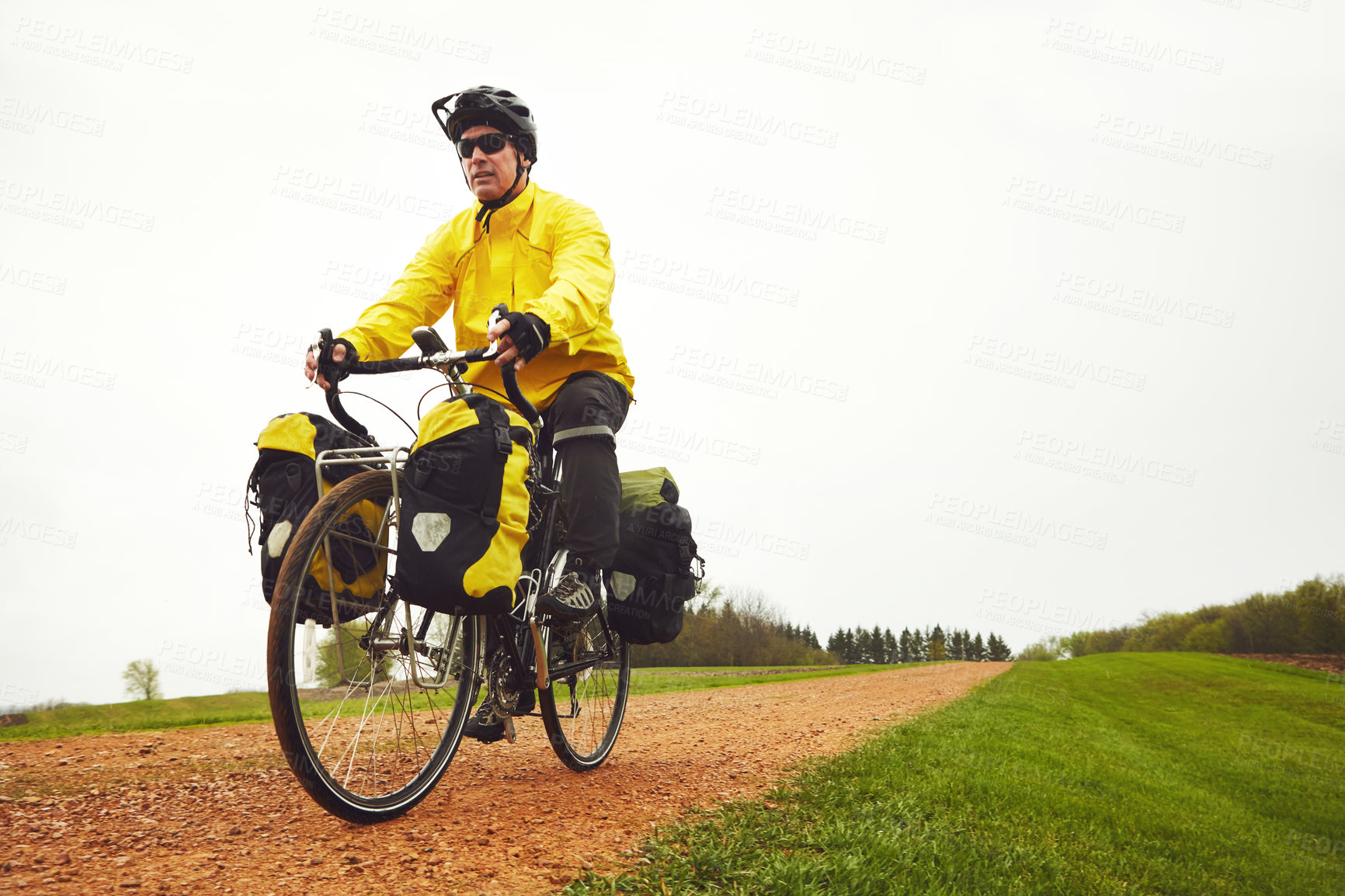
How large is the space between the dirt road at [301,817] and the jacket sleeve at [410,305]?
2194 mm

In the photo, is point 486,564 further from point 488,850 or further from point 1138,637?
point 1138,637

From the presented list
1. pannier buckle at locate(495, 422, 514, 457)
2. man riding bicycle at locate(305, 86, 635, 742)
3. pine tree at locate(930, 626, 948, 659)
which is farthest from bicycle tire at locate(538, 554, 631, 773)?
pine tree at locate(930, 626, 948, 659)

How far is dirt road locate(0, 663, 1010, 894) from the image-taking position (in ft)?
7.42

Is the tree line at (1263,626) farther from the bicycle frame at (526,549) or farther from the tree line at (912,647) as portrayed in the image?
the bicycle frame at (526,549)

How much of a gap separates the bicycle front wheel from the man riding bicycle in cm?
42

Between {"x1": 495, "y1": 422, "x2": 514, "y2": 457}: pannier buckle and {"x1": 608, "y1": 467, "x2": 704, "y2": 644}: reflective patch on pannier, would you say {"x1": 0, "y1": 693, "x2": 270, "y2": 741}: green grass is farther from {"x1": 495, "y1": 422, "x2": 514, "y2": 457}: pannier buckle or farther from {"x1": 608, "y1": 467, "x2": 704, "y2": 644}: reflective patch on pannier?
{"x1": 495, "y1": 422, "x2": 514, "y2": 457}: pannier buckle

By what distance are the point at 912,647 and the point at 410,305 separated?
103m

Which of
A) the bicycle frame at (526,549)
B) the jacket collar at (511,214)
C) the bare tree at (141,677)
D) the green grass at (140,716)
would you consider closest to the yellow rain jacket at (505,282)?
the jacket collar at (511,214)

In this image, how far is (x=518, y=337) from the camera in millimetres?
2785

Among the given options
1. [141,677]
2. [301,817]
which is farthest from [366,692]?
[141,677]

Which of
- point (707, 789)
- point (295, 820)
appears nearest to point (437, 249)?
point (295, 820)

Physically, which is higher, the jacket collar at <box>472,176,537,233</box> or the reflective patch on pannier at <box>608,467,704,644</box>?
the jacket collar at <box>472,176,537,233</box>

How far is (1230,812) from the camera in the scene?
33.7 feet

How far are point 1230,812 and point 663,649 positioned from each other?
24.6 meters
